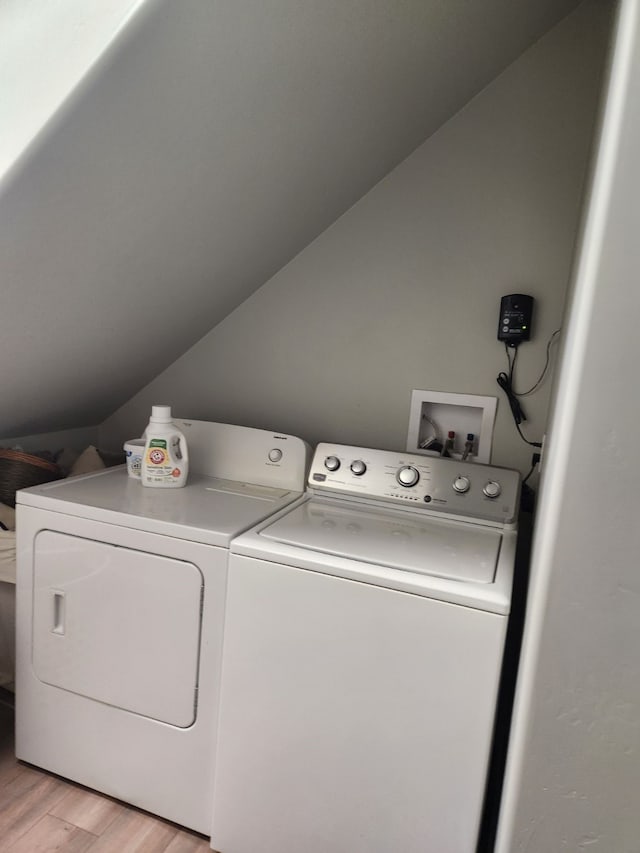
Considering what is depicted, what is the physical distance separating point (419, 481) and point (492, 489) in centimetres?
22

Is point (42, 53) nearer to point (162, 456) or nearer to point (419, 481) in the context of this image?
point (162, 456)

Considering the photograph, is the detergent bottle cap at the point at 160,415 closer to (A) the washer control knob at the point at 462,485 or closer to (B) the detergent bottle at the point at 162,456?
(B) the detergent bottle at the point at 162,456

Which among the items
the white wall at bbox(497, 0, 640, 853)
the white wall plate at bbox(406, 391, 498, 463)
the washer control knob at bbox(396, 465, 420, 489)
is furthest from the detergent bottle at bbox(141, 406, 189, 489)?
the white wall at bbox(497, 0, 640, 853)

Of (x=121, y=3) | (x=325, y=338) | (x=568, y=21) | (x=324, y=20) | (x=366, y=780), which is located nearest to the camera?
(x=121, y=3)

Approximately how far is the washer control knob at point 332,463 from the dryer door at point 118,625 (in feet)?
1.97

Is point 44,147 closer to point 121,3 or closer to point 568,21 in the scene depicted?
point 121,3

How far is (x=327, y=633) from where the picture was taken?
1.36m

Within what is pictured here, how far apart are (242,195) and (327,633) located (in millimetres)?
1195

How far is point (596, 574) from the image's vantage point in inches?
30.7

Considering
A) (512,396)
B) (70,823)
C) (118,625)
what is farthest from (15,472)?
(512,396)

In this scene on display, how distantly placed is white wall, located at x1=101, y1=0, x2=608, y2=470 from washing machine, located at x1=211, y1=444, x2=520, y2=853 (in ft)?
2.15

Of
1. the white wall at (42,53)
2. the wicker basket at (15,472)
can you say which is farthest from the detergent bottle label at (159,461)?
the white wall at (42,53)

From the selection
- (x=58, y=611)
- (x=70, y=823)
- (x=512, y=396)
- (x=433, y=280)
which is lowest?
(x=70, y=823)

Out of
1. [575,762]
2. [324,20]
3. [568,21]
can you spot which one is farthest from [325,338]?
[575,762]
